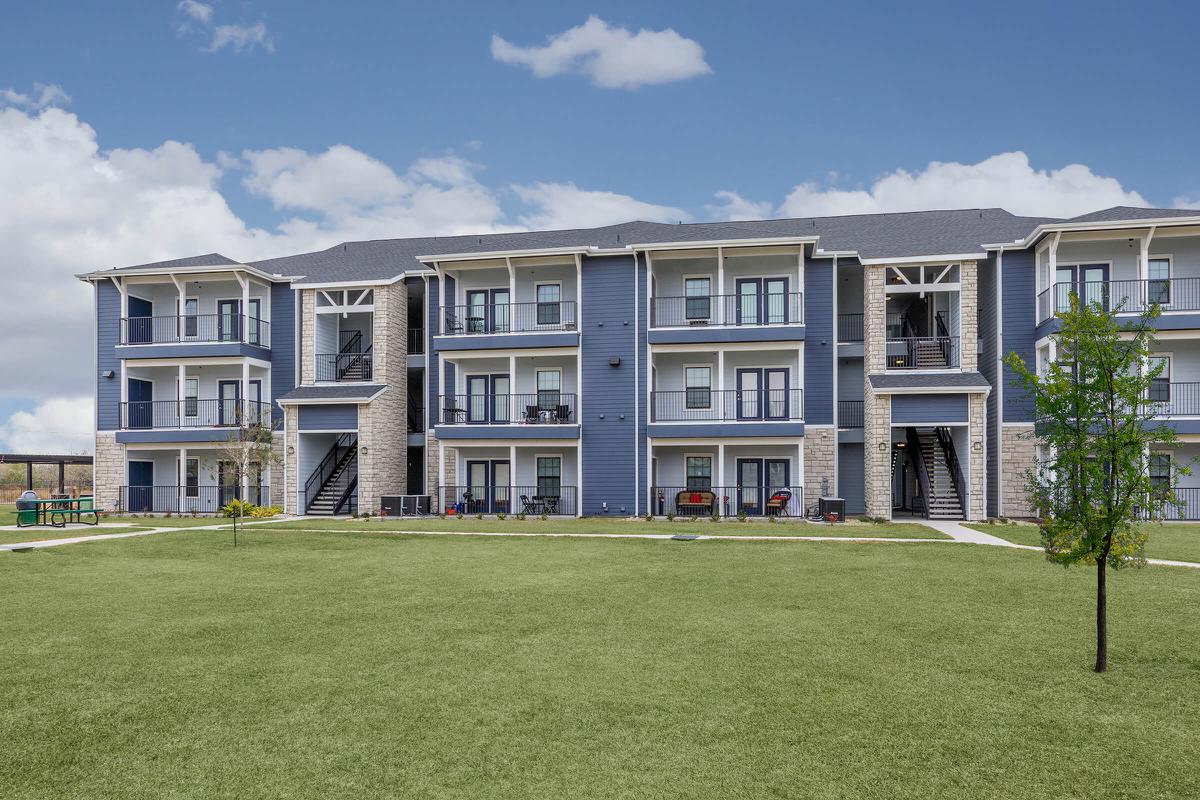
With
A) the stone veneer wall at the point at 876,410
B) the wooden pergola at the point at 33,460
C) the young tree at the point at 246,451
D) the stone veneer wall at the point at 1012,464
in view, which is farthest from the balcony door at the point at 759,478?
the wooden pergola at the point at 33,460

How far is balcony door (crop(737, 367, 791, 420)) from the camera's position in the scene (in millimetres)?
27266

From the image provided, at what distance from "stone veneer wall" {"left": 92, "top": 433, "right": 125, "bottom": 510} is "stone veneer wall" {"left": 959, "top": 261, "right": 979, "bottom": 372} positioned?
3067cm

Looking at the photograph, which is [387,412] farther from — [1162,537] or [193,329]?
[1162,537]

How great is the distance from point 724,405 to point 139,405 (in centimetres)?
2270

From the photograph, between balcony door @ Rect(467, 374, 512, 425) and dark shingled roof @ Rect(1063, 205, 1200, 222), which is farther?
balcony door @ Rect(467, 374, 512, 425)

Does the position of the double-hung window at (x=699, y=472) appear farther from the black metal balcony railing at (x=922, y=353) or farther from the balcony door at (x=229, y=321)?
the balcony door at (x=229, y=321)

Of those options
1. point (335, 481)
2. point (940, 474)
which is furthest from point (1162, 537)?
point (335, 481)

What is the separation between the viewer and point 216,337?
101 ft

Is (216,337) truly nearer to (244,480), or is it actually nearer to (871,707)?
(244,480)

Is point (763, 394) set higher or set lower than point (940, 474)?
higher

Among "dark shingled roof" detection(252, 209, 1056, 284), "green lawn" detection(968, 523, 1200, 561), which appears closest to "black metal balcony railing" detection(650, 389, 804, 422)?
"dark shingled roof" detection(252, 209, 1056, 284)

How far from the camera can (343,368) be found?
3106 cm

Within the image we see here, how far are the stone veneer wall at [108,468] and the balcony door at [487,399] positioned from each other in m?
13.6

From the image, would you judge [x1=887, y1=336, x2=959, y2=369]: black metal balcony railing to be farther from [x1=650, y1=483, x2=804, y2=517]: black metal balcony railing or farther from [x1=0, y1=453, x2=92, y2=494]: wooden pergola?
[x1=0, y1=453, x2=92, y2=494]: wooden pergola
